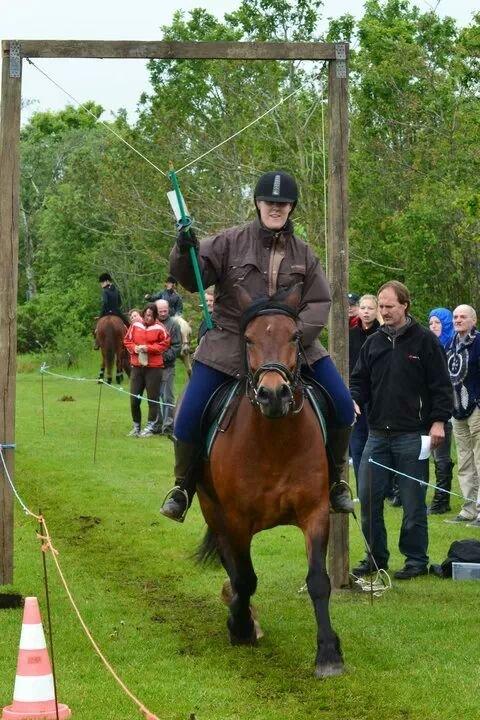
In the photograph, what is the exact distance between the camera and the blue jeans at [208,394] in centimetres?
912

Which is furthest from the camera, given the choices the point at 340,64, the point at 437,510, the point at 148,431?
the point at 148,431

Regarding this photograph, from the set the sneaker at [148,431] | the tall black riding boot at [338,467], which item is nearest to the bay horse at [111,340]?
the sneaker at [148,431]

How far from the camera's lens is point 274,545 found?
13250mm

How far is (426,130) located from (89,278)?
23040 mm

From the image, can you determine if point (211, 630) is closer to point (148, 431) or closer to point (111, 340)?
point (148, 431)

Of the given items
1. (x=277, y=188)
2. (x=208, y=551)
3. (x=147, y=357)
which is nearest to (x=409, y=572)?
(x=208, y=551)

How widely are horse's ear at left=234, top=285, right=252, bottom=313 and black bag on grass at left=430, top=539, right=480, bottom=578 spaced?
162 inches

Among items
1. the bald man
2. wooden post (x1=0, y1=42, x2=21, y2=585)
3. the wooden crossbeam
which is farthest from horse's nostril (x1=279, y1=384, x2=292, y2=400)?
the bald man

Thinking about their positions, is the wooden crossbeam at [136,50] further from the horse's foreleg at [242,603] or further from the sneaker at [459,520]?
the sneaker at [459,520]

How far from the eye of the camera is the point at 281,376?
25.9ft

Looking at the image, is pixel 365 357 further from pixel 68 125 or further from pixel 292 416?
pixel 68 125

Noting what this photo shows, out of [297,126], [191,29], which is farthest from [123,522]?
[191,29]

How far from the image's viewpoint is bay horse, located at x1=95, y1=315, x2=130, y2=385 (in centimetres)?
3325

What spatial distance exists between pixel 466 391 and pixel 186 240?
21.3 ft
